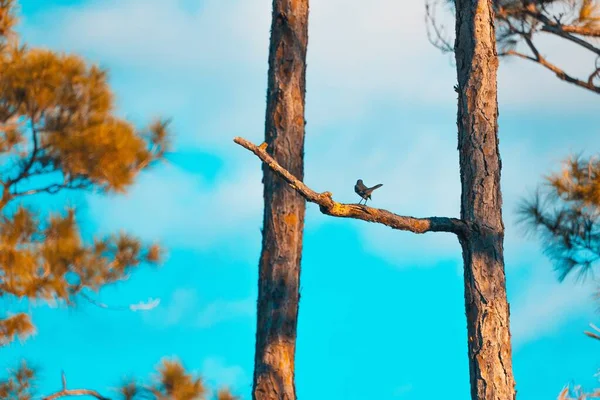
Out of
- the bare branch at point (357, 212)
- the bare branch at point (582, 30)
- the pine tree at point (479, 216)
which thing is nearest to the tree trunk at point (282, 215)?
the pine tree at point (479, 216)

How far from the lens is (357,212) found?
8.94ft

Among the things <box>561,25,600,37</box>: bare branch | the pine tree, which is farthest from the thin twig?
<box>561,25,600,37</box>: bare branch

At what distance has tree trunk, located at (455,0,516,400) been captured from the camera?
114 inches

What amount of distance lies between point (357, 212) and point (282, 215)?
52.4 inches

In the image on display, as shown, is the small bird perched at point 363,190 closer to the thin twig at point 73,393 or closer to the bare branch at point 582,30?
the thin twig at point 73,393

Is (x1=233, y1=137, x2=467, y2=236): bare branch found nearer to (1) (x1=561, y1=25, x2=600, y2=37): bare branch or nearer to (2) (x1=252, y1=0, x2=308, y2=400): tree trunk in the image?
(2) (x1=252, y1=0, x2=308, y2=400): tree trunk

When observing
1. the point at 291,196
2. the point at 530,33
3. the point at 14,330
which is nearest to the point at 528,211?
the point at 530,33

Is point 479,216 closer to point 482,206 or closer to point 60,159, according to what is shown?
point 482,206

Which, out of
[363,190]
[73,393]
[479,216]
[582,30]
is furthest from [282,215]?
[582,30]

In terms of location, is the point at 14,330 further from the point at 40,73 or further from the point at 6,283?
the point at 40,73

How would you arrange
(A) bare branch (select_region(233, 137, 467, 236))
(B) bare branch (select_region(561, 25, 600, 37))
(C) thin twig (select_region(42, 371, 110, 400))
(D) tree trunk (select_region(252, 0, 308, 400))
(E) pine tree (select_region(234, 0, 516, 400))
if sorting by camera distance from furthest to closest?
(B) bare branch (select_region(561, 25, 600, 37)) < (C) thin twig (select_region(42, 371, 110, 400)) < (D) tree trunk (select_region(252, 0, 308, 400)) < (E) pine tree (select_region(234, 0, 516, 400)) < (A) bare branch (select_region(233, 137, 467, 236))

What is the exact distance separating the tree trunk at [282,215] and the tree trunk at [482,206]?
1.17 meters

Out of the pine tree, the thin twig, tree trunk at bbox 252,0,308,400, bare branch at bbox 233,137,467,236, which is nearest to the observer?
bare branch at bbox 233,137,467,236

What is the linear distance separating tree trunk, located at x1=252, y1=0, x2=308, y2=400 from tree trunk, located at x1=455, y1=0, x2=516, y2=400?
46.0 inches
